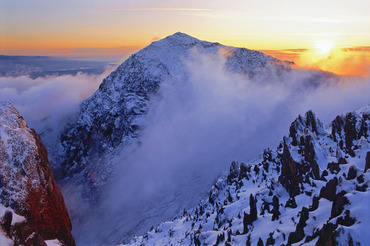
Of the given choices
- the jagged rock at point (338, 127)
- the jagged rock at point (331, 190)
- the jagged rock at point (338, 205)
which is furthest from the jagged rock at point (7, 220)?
the jagged rock at point (338, 127)

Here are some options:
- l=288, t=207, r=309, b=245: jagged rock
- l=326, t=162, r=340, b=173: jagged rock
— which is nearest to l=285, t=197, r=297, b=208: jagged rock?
l=326, t=162, r=340, b=173: jagged rock

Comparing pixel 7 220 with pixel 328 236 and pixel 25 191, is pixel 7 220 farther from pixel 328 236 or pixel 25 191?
pixel 328 236

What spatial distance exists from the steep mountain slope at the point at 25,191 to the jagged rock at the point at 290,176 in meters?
52.0

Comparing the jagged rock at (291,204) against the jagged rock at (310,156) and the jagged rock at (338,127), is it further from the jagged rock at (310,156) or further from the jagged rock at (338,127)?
the jagged rock at (338,127)

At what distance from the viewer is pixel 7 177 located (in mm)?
Result: 50344

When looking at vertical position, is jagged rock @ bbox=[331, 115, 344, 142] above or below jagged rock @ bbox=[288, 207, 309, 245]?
above

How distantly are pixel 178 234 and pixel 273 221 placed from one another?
157 feet

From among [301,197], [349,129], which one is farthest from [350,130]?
[301,197]

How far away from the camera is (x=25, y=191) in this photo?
52.0m

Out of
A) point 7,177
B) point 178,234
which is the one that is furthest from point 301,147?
point 7,177

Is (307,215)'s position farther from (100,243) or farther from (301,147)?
(100,243)

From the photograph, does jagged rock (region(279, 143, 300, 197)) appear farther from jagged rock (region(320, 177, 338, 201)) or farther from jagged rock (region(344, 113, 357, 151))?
jagged rock (region(344, 113, 357, 151))

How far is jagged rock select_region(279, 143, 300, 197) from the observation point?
63438mm

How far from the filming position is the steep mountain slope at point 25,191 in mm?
46656
